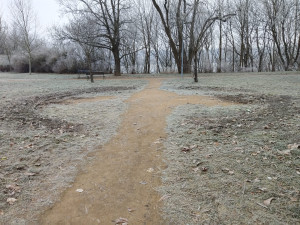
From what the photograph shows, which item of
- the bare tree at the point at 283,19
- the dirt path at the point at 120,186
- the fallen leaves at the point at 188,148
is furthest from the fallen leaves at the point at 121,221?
the bare tree at the point at 283,19

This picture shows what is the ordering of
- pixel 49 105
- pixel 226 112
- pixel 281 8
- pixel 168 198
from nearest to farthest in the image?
pixel 168 198 → pixel 226 112 → pixel 49 105 → pixel 281 8

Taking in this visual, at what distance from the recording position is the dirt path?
8.67 ft

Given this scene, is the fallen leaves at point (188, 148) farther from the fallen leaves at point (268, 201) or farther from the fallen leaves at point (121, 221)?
the fallen leaves at point (121, 221)

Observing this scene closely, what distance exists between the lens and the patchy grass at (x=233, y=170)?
2574 millimetres

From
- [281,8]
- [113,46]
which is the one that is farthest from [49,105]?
[281,8]

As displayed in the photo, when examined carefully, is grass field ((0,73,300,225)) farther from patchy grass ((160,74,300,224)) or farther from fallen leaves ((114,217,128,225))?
fallen leaves ((114,217,128,225))

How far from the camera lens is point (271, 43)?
31.0 m

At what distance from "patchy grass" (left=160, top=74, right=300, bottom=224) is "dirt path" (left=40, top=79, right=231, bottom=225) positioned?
0.20 meters

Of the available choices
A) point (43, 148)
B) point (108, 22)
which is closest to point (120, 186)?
point (43, 148)

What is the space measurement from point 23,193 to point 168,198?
1854 mm

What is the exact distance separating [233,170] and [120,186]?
1.61 m

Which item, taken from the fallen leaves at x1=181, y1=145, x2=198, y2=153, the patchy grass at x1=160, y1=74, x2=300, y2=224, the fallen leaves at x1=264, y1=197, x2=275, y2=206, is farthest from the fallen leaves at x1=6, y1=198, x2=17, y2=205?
the fallen leaves at x1=264, y1=197, x2=275, y2=206

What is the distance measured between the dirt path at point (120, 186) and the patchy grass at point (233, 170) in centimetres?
20

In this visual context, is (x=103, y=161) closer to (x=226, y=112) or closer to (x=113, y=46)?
(x=226, y=112)
